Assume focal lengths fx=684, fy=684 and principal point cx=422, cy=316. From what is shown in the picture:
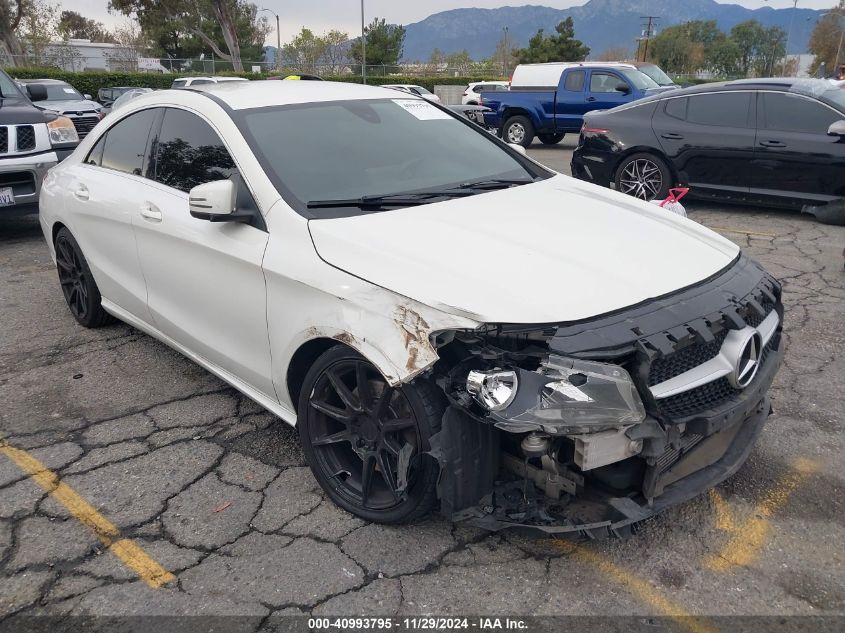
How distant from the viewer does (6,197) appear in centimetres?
724

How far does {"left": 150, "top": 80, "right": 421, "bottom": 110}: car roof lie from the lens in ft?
11.5

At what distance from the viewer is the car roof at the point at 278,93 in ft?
11.5

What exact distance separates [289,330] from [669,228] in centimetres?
178

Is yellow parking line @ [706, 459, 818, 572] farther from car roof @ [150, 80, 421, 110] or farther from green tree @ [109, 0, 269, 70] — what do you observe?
green tree @ [109, 0, 269, 70]

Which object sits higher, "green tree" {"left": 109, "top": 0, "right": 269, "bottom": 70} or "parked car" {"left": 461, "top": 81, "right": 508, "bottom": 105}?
"green tree" {"left": 109, "top": 0, "right": 269, "bottom": 70}

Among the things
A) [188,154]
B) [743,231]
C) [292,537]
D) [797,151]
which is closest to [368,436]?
[292,537]

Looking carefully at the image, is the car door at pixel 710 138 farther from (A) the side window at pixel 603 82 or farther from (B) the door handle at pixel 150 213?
(A) the side window at pixel 603 82

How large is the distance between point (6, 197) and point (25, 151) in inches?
22.5

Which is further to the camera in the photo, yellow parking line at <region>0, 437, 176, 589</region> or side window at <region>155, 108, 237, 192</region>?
side window at <region>155, 108, 237, 192</region>

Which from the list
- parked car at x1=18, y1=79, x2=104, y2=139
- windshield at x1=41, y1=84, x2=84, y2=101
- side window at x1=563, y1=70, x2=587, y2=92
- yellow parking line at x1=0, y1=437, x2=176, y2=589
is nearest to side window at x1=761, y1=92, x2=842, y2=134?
yellow parking line at x1=0, y1=437, x2=176, y2=589

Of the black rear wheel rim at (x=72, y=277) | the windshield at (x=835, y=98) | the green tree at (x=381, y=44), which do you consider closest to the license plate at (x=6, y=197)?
the black rear wheel rim at (x=72, y=277)

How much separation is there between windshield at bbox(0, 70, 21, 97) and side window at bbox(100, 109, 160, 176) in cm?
513

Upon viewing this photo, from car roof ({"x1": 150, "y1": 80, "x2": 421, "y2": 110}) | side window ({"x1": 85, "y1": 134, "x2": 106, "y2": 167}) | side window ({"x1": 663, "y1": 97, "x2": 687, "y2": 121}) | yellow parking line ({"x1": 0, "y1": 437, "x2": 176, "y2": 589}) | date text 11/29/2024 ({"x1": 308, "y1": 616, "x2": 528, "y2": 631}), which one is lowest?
yellow parking line ({"x1": 0, "y1": 437, "x2": 176, "y2": 589})

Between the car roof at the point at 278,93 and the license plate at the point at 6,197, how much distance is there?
4086 millimetres
